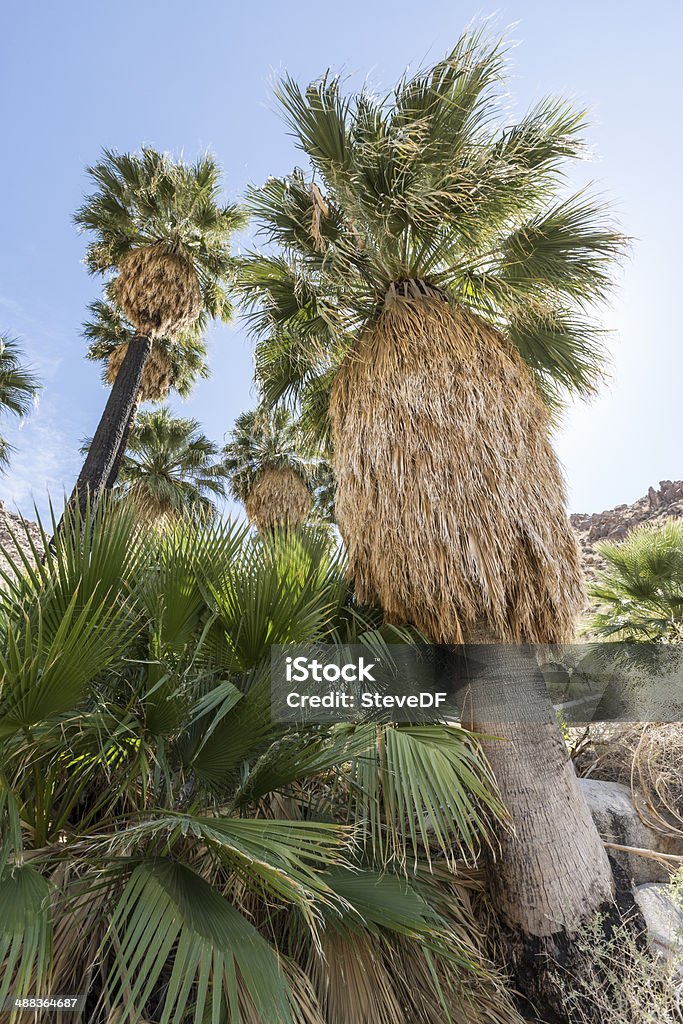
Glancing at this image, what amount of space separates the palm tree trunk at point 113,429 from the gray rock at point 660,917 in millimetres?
7418

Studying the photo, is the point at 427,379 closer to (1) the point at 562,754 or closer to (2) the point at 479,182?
(2) the point at 479,182

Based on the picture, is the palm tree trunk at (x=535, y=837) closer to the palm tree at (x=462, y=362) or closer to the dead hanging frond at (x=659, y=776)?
the palm tree at (x=462, y=362)

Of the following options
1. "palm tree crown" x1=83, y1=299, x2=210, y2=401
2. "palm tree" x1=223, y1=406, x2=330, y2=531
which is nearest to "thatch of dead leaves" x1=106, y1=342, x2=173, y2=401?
"palm tree crown" x1=83, y1=299, x2=210, y2=401

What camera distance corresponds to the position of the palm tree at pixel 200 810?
6.95 feet

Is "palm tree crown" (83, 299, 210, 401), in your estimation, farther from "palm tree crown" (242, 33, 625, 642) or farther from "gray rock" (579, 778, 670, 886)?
"gray rock" (579, 778, 670, 886)

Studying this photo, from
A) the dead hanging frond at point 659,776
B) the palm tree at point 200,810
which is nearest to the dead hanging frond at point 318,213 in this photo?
the palm tree at point 200,810

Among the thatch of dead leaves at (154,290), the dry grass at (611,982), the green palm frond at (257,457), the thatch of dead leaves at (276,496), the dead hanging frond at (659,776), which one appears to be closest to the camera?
the dry grass at (611,982)

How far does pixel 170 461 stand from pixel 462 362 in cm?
1239

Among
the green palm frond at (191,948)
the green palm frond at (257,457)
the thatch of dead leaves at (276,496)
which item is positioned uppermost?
the green palm frond at (257,457)

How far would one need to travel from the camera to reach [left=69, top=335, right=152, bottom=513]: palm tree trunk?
8.03 metres

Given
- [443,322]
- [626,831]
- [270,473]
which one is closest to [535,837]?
[626,831]

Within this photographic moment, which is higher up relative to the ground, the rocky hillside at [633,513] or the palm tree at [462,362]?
the rocky hillside at [633,513]

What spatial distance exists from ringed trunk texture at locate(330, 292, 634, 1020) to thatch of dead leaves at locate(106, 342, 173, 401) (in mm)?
8375

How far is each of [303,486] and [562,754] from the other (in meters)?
12.0
